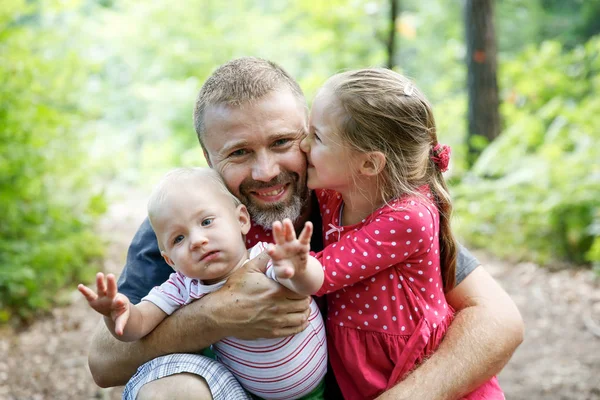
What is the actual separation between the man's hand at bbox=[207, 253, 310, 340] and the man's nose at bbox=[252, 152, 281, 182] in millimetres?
354

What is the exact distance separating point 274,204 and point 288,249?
63 centimetres

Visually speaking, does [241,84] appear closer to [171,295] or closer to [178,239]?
[178,239]

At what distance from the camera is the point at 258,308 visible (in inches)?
72.6

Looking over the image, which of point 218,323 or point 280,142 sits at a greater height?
point 280,142

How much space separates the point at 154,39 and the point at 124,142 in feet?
7.31

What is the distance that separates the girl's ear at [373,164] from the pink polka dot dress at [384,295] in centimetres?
12

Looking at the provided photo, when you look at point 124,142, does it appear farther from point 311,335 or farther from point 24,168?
point 311,335

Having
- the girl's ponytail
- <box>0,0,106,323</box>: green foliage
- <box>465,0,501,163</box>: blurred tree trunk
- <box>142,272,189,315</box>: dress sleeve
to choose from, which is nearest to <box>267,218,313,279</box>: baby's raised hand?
<box>142,272,189,315</box>: dress sleeve

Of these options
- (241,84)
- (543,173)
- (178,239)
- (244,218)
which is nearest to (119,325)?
(178,239)

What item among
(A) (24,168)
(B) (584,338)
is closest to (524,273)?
(B) (584,338)

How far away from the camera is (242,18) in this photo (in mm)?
10453

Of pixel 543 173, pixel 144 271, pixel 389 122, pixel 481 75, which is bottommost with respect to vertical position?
pixel 543 173

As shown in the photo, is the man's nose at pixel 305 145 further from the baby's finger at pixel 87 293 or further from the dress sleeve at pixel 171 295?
the baby's finger at pixel 87 293

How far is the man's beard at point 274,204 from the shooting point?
2152mm
